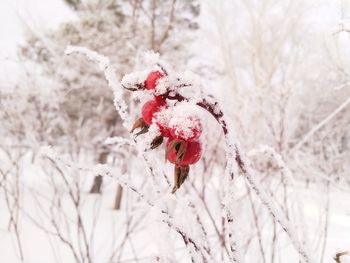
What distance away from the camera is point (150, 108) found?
56cm

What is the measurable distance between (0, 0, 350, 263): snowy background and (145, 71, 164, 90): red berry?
0.02 meters

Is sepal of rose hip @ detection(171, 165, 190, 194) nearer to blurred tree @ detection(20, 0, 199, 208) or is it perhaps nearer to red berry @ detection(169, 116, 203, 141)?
red berry @ detection(169, 116, 203, 141)

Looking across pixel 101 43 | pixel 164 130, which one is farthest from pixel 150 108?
pixel 101 43

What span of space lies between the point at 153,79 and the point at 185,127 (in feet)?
0.27

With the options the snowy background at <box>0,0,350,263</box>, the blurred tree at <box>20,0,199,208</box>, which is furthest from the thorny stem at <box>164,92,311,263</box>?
the blurred tree at <box>20,0,199,208</box>

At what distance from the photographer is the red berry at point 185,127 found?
0.53 m

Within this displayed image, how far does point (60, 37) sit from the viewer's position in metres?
9.44

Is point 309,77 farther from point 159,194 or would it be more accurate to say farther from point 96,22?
point 159,194

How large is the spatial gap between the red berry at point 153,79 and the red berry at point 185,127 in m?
0.06

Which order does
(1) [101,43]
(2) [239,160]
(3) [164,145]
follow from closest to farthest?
(2) [239,160], (3) [164,145], (1) [101,43]

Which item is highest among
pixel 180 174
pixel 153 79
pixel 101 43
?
pixel 101 43

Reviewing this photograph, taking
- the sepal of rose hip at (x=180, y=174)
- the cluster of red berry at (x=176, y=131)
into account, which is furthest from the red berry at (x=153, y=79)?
the sepal of rose hip at (x=180, y=174)

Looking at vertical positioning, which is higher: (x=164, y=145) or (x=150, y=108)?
(x=164, y=145)

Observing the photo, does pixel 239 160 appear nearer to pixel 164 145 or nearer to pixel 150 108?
pixel 150 108
